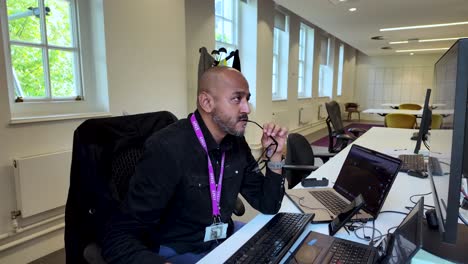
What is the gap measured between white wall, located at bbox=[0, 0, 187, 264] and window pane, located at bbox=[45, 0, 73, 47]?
307 millimetres

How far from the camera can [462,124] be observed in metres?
0.67

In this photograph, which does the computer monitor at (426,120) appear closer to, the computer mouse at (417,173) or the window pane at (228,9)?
the computer mouse at (417,173)

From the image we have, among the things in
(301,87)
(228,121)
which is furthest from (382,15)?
(228,121)

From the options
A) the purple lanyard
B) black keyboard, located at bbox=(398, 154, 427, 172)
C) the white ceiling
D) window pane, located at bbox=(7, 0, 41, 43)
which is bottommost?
black keyboard, located at bbox=(398, 154, 427, 172)

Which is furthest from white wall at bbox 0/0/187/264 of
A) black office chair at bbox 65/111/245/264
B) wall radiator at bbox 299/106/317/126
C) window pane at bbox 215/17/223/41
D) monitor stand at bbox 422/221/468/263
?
wall radiator at bbox 299/106/317/126

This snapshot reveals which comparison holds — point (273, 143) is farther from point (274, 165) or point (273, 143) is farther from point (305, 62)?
point (305, 62)

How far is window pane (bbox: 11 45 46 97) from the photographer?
2.18 m

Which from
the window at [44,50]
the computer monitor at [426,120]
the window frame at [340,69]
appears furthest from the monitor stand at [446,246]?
the window frame at [340,69]

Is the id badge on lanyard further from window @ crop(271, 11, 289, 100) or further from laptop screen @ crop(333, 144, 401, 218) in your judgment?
window @ crop(271, 11, 289, 100)

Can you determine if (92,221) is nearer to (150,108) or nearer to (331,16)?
(150,108)

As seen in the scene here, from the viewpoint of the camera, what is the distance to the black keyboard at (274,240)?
0.90 metres

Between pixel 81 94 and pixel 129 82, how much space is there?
42 cm

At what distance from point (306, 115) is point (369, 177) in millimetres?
6762

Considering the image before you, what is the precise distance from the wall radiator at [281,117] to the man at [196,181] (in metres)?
4.84
